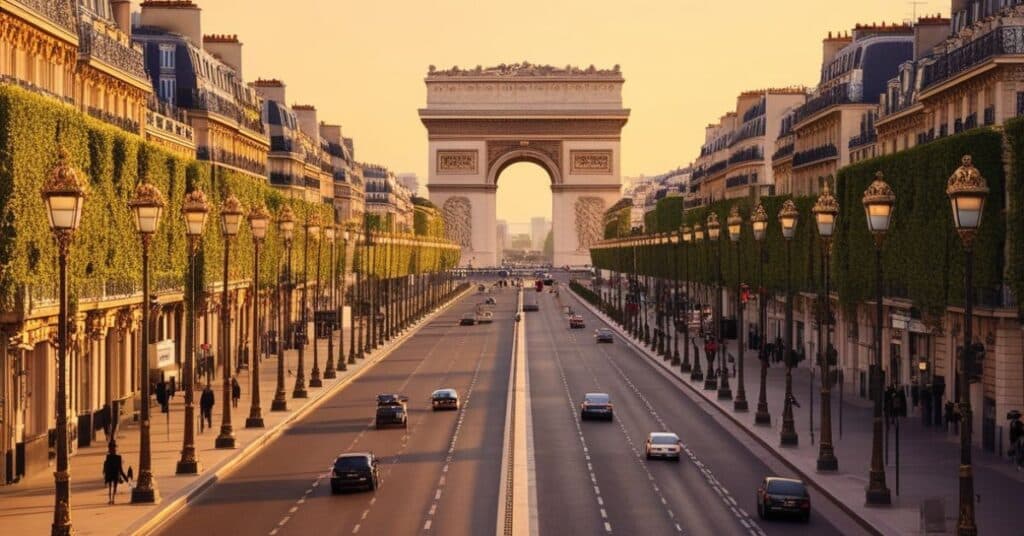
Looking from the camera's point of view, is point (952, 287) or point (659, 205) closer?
point (952, 287)

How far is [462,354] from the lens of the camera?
84.6 metres

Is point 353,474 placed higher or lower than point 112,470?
lower

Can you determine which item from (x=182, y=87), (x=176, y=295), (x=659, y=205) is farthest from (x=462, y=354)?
(x=659, y=205)

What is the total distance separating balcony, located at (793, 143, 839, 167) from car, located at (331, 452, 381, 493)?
174ft

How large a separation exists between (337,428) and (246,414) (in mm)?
5525

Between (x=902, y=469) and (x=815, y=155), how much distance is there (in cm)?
5205

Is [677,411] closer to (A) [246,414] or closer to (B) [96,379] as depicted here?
(A) [246,414]

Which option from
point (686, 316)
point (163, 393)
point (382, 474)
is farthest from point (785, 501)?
point (686, 316)

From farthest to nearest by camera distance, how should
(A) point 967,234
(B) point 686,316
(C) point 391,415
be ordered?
1. (B) point 686,316
2. (C) point 391,415
3. (A) point 967,234

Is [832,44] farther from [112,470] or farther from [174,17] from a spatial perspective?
[112,470]

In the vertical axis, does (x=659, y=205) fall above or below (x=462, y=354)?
above

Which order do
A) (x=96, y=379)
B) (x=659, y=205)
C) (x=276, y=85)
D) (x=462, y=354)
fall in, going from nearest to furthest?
1. (x=96, y=379)
2. (x=462, y=354)
3. (x=276, y=85)
4. (x=659, y=205)

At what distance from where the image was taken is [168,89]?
259ft

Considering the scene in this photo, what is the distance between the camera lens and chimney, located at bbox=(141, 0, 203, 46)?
8144cm
